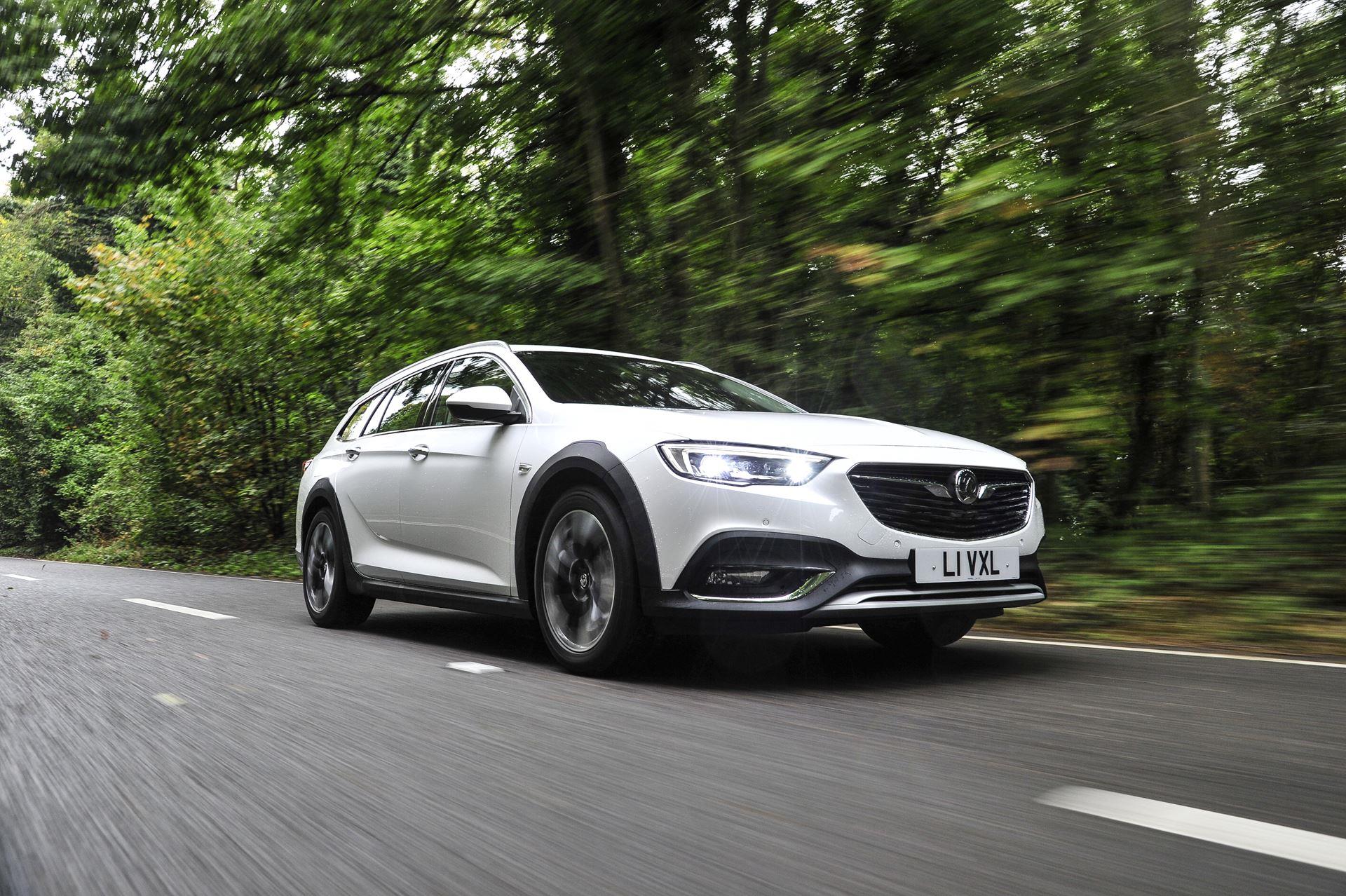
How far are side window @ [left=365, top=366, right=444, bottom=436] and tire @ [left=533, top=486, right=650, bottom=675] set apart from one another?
70.6 inches

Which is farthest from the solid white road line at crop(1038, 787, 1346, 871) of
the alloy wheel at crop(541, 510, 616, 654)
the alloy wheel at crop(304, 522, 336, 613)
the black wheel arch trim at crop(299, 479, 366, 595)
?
the alloy wheel at crop(304, 522, 336, 613)

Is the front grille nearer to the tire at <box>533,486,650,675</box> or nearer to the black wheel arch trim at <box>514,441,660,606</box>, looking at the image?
the black wheel arch trim at <box>514,441,660,606</box>

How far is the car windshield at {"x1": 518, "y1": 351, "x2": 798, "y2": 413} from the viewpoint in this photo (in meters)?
5.59

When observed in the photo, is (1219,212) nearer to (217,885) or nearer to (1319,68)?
(1319,68)

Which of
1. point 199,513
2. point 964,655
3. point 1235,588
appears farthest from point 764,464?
point 199,513

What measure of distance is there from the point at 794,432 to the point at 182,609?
18.1 feet

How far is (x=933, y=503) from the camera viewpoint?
4562mm

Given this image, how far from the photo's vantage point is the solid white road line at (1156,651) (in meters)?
4.97

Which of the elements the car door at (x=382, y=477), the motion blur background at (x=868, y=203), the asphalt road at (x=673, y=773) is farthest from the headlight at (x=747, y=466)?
the motion blur background at (x=868, y=203)

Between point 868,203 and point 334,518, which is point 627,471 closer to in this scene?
point 334,518

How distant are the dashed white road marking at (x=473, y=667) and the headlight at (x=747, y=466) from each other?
4.49 feet

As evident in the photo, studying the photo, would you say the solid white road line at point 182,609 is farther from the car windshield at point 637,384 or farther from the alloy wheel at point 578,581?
the alloy wheel at point 578,581

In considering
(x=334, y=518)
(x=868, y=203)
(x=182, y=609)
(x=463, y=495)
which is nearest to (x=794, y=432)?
(x=463, y=495)

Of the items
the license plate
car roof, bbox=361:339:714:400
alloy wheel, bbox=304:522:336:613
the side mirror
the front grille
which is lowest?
alloy wheel, bbox=304:522:336:613
